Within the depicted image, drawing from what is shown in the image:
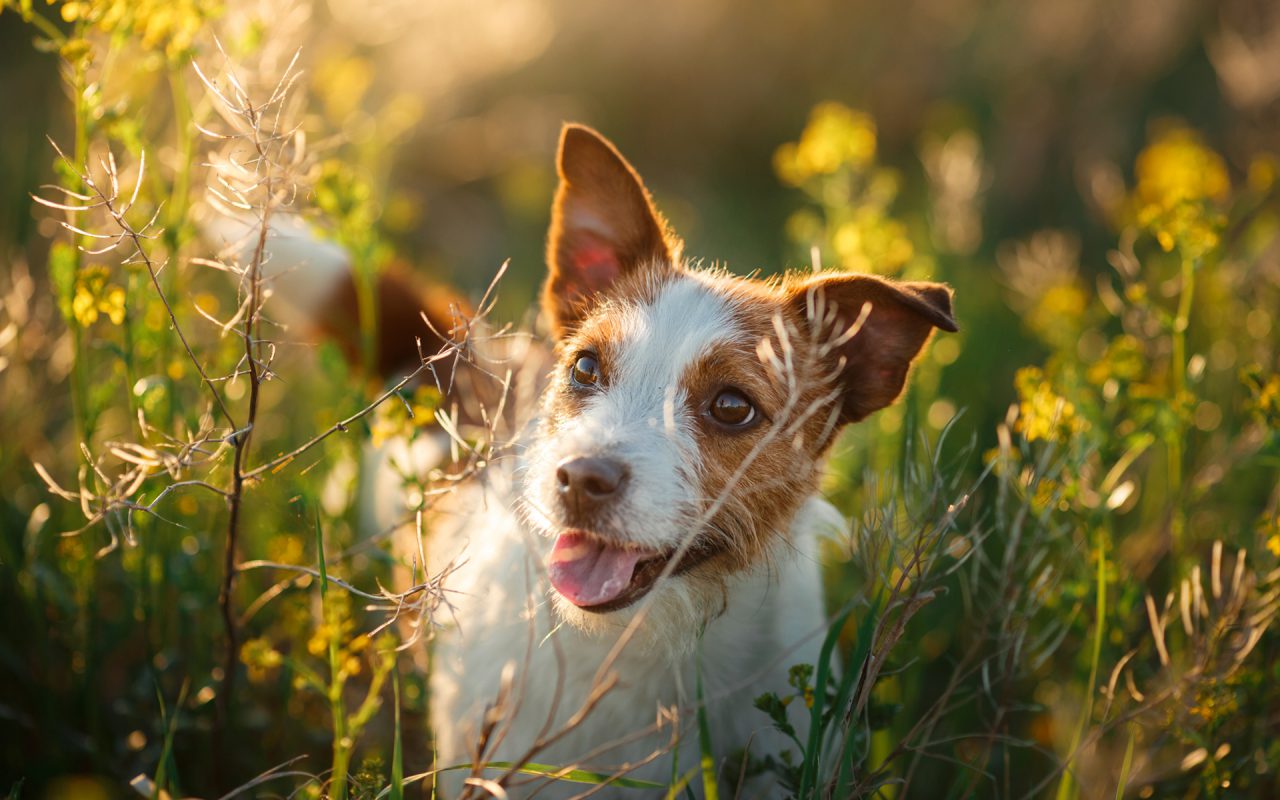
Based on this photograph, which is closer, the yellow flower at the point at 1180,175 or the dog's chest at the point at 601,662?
the dog's chest at the point at 601,662

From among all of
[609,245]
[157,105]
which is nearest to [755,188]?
[157,105]

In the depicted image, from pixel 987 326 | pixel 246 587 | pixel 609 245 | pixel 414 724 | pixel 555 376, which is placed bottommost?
pixel 414 724

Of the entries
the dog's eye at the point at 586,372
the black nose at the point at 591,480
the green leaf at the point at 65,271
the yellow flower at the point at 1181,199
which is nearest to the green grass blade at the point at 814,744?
the black nose at the point at 591,480

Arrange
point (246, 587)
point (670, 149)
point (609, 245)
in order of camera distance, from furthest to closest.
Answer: point (670, 149) → point (246, 587) → point (609, 245)

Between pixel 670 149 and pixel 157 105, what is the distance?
4281 mm

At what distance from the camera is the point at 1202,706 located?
2105 mm

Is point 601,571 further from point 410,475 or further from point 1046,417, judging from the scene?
point 1046,417

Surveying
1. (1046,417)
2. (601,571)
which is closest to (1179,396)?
(1046,417)

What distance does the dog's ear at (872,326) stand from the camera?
84.1 inches

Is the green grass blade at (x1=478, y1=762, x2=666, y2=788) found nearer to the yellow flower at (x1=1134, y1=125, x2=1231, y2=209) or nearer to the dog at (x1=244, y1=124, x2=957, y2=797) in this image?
the dog at (x1=244, y1=124, x2=957, y2=797)

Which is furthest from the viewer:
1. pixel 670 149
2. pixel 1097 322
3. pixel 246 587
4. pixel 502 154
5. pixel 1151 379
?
pixel 670 149

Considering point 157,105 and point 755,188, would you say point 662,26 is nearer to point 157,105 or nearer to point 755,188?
point 755,188

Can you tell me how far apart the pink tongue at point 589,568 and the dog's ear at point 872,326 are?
0.67 metres

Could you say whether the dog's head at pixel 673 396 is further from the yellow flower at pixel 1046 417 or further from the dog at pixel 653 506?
the yellow flower at pixel 1046 417
